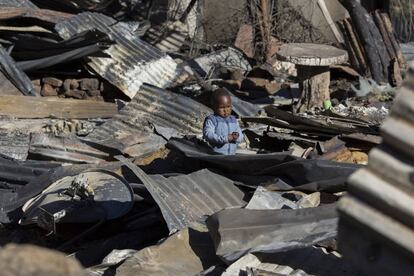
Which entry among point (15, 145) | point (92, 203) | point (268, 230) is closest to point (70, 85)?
point (15, 145)

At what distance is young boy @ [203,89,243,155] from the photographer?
624cm

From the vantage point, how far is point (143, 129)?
830 cm

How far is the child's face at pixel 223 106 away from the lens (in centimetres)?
628

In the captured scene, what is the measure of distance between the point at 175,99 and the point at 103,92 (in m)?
2.09

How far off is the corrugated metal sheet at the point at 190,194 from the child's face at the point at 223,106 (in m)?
0.73

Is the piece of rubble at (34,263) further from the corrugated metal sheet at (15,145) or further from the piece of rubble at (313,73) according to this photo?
the piece of rubble at (313,73)

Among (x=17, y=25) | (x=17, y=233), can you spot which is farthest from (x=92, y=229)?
(x=17, y=25)

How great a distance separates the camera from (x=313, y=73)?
931cm

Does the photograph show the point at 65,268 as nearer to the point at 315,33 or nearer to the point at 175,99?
the point at 175,99

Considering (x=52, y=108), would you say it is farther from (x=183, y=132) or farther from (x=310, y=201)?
(x=310, y=201)

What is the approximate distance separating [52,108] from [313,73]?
3281 mm

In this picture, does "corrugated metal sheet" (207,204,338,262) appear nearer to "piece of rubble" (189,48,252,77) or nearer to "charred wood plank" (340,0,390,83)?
"charred wood plank" (340,0,390,83)

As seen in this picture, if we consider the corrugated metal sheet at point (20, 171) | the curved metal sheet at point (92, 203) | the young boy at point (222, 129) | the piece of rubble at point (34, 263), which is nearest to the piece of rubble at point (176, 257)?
the curved metal sheet at point (92, 203)

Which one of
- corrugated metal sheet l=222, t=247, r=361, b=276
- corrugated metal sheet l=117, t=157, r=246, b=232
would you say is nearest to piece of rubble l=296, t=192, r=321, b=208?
corrugated metal sheet l=117, t=157, r=246, b=232
